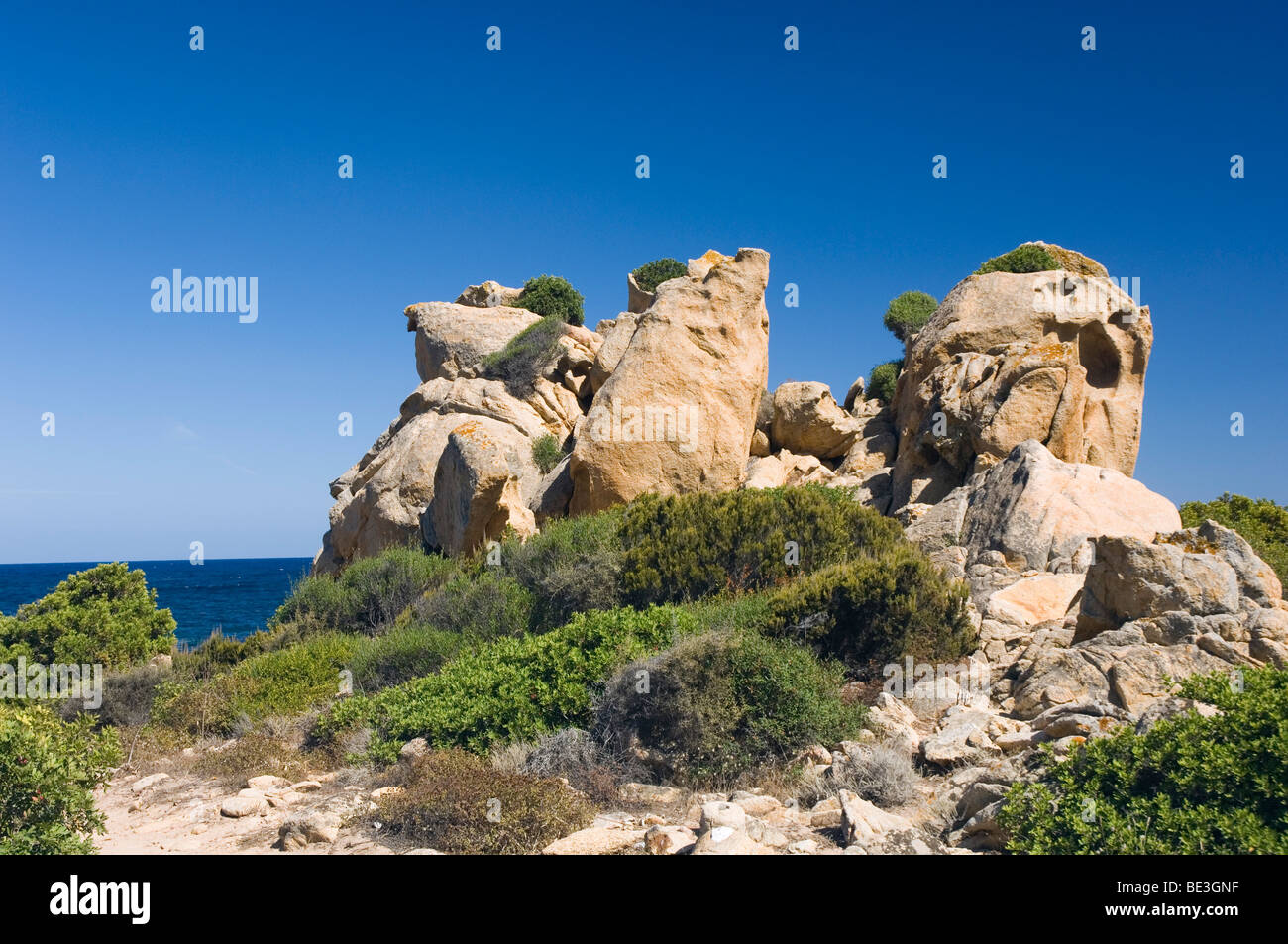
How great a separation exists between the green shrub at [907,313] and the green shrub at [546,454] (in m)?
11.6

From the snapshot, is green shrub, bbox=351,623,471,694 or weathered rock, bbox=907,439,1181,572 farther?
weathered rock, bbox=907,439,1181,572

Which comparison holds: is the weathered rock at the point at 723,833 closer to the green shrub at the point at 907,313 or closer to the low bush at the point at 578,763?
the low bush at the point at 578,763

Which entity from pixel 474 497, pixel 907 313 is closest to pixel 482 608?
pixel 474 497

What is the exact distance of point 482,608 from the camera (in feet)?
42.7

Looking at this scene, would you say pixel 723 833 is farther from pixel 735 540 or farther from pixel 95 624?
pixel 95 624

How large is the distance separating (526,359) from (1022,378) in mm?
11439

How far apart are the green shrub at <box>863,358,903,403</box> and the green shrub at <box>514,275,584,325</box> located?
8457 millimetres

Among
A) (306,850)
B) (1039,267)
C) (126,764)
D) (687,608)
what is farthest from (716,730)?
(1039,267)

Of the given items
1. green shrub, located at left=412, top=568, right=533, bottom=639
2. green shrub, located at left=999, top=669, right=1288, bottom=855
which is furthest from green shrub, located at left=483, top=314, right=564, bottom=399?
green shrub, located at left=999, top=669, right=1288, bottom=855

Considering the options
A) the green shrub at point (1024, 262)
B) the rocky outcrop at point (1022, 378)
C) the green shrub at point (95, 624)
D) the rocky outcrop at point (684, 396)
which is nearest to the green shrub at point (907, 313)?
the green shrub at point (1024, 262)

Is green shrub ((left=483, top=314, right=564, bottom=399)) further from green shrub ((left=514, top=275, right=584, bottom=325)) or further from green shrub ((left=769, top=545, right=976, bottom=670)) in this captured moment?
green shrub ((left=769, top=545, right=976, bottom=670))

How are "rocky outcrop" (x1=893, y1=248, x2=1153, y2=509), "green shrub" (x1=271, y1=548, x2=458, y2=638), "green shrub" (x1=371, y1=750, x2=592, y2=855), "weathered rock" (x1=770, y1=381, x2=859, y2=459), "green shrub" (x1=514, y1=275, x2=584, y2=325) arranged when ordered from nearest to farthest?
1. "green shrub" (x1=371, y1=750, x2=592, y2=855)
2. "green shrub" (x1=271, y1=548, x2=458, y2=638)
3. "rocky outcrop" (x1=893, y1=248, x2=1153, y2=509)
4. "weathered rock" (x1=770, y1=381, x2=859, y2=459)
5. "green shrub" (x1=514, y1=275, x2=584, y2=325)

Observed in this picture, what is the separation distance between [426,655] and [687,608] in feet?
12.4

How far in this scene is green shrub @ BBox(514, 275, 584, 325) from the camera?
25.5m
